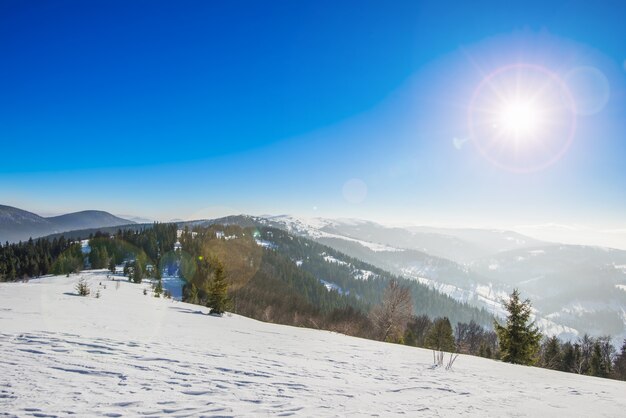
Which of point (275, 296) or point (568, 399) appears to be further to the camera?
point (275, 296)

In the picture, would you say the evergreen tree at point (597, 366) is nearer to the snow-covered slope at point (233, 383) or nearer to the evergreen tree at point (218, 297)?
the snow-covered slope at point (233, 383)

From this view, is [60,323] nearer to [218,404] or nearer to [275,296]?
[218,404]

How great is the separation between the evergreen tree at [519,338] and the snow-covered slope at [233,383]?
56.4ft

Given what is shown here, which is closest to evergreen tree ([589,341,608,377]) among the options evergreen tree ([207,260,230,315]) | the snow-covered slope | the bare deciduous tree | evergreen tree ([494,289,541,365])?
evergreen tree ([494,289,541,365])

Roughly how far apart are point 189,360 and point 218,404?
3.90 metres

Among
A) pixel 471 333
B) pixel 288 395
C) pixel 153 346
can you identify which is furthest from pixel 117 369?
pixel 471 333

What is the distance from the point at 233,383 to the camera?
25.0ft

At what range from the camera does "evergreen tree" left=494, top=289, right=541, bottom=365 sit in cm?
2591

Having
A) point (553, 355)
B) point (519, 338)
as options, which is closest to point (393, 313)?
point (519, 338)

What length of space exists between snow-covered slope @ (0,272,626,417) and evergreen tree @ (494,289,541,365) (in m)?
17.2

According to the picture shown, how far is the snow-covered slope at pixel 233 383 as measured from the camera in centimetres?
605

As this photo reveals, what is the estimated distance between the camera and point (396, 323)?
3691cm

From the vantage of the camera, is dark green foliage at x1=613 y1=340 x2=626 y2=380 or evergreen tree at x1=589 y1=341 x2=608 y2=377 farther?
dark green foliage at x1=613 y1=340 x2=626 y2=380

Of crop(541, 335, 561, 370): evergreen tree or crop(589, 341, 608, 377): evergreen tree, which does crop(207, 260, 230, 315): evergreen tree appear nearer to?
crop(541, 335, 561, 370): evergreen tree
